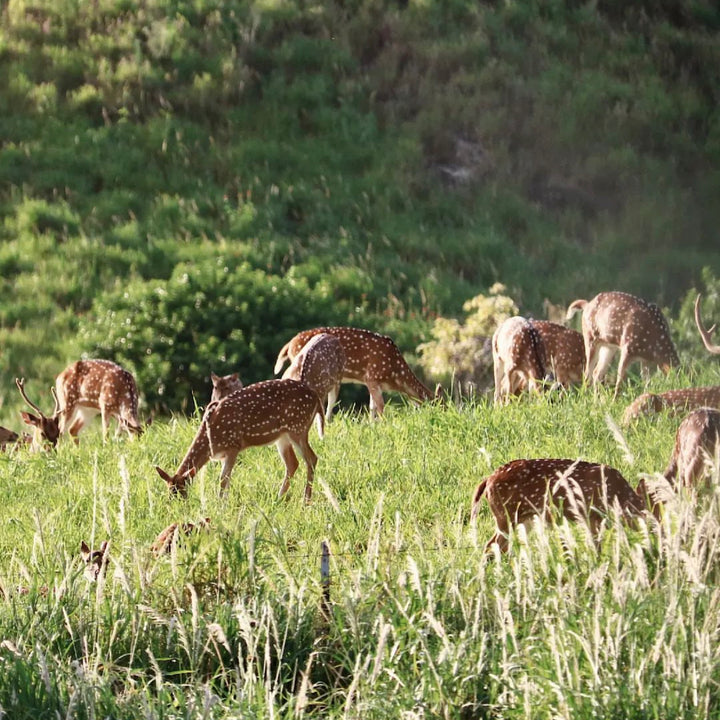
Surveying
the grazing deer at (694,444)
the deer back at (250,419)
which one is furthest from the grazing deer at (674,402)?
the deer back at (250,419)

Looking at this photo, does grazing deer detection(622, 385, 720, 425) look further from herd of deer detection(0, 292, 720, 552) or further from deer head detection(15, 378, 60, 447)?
deer head detection(15, 378, 60, 447)

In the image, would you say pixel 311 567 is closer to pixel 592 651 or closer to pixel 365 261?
pixel 592 651

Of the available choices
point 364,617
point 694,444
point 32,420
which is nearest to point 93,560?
point 364,617

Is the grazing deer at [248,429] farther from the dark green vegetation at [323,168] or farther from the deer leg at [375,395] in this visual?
the dark green vegetation at [323,168]

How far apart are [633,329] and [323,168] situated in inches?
398

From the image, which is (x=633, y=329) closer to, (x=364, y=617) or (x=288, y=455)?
(x=288, y=455)

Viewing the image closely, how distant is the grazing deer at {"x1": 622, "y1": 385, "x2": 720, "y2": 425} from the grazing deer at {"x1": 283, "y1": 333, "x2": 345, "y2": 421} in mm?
2237

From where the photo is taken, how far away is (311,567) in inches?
241

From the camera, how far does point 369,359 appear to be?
11.2 m

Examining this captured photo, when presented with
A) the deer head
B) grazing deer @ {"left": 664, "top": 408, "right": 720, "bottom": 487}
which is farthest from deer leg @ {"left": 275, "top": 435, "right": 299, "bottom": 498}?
the deer head

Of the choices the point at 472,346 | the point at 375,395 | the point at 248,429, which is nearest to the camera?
the point at 248,429

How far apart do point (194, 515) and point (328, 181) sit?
44.8 feet

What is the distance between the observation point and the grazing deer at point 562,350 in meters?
11.8

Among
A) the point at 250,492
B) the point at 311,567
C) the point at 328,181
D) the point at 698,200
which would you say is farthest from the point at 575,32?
the point at 311,567
